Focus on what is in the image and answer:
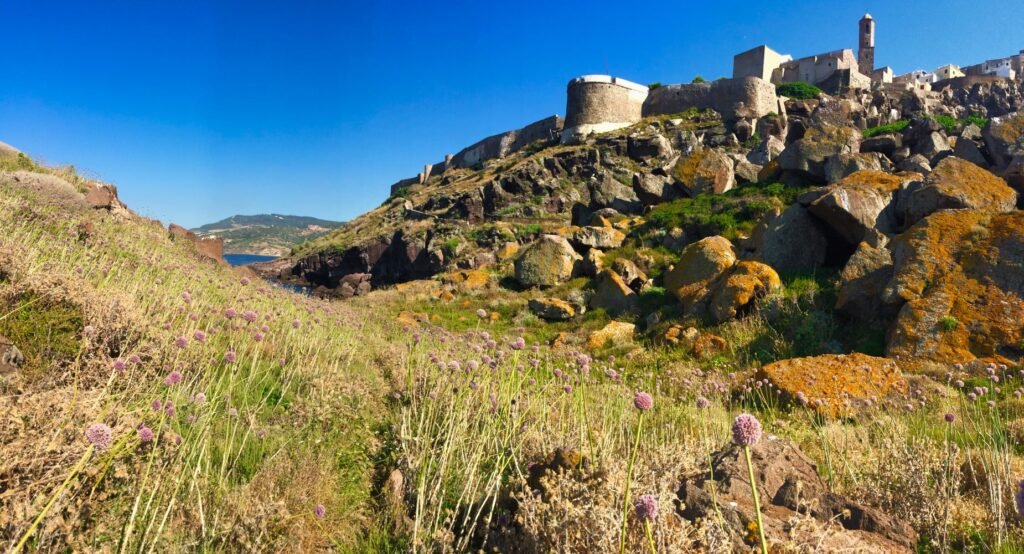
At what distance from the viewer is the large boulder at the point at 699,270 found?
1079cm

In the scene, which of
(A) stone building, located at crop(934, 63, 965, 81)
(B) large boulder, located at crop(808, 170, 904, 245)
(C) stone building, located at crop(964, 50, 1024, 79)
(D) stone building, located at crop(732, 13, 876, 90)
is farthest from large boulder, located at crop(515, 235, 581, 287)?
(A) stone building, located at crop(934, 63, 965, 81)

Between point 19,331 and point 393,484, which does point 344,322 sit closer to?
point 19,331

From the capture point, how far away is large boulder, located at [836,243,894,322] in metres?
8.30

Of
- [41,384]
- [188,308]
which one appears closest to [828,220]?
[188,308]

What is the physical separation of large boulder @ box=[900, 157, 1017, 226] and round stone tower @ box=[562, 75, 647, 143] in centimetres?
4541

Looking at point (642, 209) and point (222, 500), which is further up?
point (642, 209)

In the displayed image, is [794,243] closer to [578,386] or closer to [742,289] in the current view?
[742,289]

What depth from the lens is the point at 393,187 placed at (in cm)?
8688

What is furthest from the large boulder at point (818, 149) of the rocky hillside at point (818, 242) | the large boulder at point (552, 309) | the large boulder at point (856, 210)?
the large boulder at point (552, 309)

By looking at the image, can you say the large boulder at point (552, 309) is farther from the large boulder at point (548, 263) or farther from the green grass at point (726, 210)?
the green grass at point (726, 210)

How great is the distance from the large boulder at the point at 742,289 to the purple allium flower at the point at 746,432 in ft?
28.0

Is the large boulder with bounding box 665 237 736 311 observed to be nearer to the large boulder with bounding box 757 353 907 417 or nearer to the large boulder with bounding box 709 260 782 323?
the large boulder with bounding box 709 260 782 323

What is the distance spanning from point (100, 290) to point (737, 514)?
17.3 ft

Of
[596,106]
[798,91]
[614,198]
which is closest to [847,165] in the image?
[614,198]
